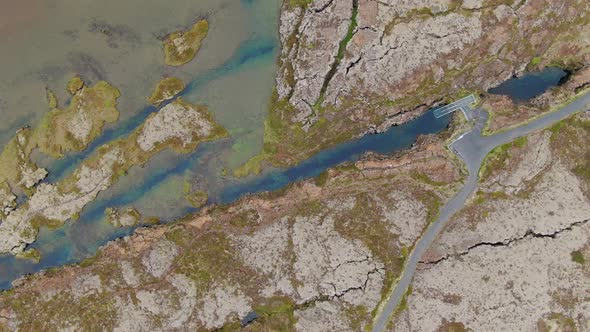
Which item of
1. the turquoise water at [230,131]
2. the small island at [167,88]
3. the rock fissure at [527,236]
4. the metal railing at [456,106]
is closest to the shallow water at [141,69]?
the turquoise water at [230,131]

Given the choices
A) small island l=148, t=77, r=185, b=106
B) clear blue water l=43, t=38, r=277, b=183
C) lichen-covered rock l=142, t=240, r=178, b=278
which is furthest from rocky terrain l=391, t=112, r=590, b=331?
small island l=148, t=77, r=185, b=106

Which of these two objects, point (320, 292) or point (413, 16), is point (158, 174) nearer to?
point (320, 292)

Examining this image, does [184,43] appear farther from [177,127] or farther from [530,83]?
[530,83]

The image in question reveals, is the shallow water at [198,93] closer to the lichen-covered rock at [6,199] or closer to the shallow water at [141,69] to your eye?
the shallow water at [141,69]

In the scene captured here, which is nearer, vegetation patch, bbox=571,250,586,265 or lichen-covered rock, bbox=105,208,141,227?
vegetation patch, bbox=571,250,586,265

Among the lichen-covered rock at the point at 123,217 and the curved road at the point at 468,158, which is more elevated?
the lichen-covered rock at the point at 123,217

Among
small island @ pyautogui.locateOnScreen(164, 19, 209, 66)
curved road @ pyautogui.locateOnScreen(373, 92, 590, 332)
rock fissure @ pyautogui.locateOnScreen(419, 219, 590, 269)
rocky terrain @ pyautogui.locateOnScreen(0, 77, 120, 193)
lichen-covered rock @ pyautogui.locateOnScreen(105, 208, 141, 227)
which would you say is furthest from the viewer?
lichen-covered rock @ pyautogui.locateOnScreen(105, 208, 141, 227)

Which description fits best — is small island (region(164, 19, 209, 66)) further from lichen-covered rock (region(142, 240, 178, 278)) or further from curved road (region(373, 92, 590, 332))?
curved road (region(373, 92, 590, 332))

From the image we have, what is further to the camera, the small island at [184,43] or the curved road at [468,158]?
the small island at [184,43]
